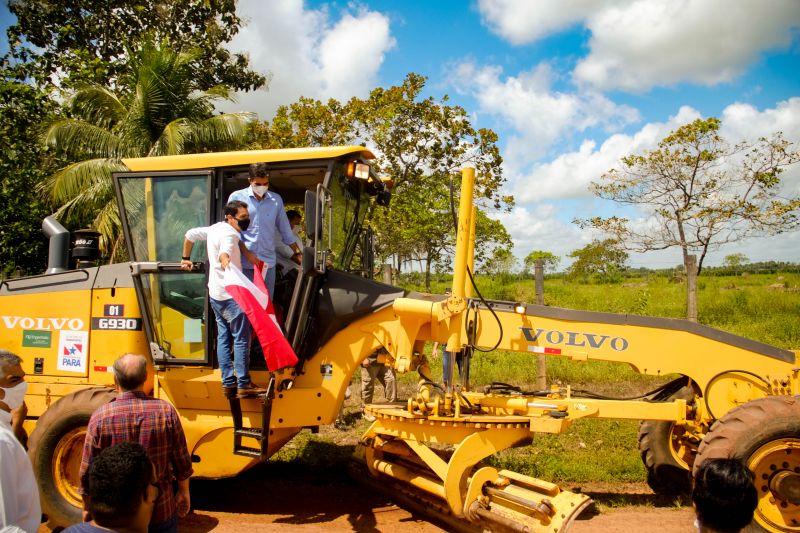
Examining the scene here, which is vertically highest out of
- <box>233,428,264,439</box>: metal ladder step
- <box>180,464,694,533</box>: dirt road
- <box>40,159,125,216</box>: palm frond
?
<box>40,159,125,216</box>: palm frond

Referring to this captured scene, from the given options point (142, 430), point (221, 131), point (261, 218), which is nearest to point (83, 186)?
point (221, 131)

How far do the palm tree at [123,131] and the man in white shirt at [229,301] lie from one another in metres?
8.42

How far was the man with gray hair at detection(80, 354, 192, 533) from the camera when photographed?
3174mm

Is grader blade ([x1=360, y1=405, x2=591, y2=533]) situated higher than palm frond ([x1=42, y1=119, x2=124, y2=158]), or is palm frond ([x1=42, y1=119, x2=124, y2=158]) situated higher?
palm frond ([x1=42, y1=119, x2=124, y2=158])

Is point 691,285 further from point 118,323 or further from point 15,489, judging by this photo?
point 15,489

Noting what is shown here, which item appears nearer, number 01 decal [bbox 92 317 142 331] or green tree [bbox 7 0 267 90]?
number 01 decal [bbox 92 317 142 331]

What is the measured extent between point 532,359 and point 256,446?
666 cm

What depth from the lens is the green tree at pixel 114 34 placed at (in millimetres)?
15312

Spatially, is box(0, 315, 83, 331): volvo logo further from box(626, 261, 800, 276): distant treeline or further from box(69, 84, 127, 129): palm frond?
box(626, 261, 800, 276): distant treeline

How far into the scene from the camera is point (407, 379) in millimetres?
10484

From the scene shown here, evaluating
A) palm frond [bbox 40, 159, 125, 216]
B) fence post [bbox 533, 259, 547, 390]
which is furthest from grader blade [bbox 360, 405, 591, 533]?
palm frond [bbox 40, 159, 125, 216]

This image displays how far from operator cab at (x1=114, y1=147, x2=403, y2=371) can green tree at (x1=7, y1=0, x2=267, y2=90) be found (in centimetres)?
1110

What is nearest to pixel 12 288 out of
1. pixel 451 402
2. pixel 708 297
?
pixel 451 402

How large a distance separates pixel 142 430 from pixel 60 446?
2533mm
